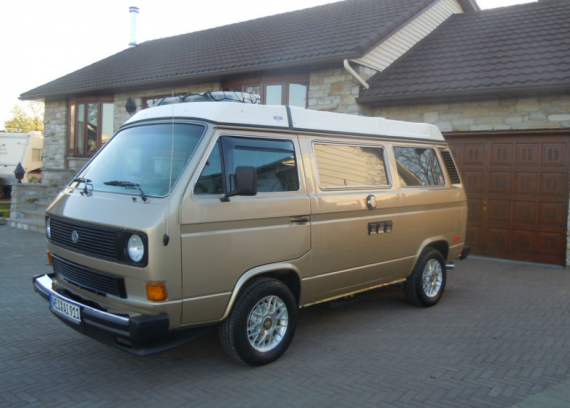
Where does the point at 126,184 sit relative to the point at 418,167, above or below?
below

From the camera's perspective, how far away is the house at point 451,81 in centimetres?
951

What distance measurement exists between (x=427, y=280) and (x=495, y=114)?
4830 mm

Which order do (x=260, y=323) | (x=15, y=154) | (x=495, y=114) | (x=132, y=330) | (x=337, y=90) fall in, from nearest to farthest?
(x=132, y=330), (x=260, y=323), (x=495, y=114), (x=337, y=90), (x=15, y=154)

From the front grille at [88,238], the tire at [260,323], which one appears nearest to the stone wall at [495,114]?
the tire at [260,323]

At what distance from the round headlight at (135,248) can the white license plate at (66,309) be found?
69 cm

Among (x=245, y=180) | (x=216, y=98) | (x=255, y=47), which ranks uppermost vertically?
(x=255, y=47)

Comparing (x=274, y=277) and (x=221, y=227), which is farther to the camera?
(x=274, y=277)

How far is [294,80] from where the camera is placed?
12211 millimetres

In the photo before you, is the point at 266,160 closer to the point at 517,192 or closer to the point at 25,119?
the point at 517,192

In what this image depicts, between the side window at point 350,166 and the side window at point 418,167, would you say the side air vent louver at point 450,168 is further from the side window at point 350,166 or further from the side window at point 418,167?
the side window at point 350,166

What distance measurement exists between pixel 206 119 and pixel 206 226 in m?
0.95

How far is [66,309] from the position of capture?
4270mm

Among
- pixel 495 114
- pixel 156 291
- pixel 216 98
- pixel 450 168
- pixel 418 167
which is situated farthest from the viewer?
pixel 495 114

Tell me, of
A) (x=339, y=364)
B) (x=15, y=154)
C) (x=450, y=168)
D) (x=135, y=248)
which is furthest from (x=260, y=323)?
(x=15, y=154)
